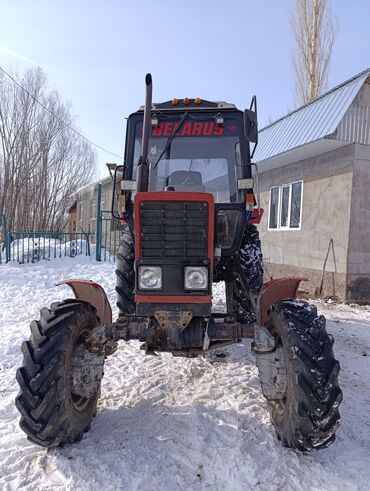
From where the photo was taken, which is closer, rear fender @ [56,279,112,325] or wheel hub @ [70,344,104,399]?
wheel hub @ [70,344,104,399]

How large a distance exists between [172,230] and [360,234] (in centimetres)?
671

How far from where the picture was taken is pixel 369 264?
8.49 meters

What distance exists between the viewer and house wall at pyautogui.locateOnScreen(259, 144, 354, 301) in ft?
28.0

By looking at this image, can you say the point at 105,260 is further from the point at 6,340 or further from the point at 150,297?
the point at 150,297

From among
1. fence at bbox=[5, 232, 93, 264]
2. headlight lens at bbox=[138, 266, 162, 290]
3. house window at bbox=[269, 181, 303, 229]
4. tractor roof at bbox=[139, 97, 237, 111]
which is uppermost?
tractor roof at bbox=[139, 97, 237, 111]

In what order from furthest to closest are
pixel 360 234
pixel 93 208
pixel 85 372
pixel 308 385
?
pixel 93 208 → pixel 360 234 → pixel 85 372 → pixel 308 385

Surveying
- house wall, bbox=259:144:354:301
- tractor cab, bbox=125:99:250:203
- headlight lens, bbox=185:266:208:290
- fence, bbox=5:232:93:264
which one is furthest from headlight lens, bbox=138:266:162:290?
fence, bbox=5:232:93:264

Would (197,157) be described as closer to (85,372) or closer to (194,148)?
(194,148)

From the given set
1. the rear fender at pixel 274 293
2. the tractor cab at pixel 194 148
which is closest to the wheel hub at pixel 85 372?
the rear fender at pixel 274 293

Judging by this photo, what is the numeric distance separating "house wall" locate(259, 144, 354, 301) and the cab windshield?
17.5ft

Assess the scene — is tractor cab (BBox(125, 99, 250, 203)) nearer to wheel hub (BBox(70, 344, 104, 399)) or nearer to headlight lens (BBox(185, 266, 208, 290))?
headlight lens (BBox(185, 266, 208, 290))

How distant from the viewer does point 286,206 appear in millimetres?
11023

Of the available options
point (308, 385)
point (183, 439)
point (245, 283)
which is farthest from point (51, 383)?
point (245, 283)

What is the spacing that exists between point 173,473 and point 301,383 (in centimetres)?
98
